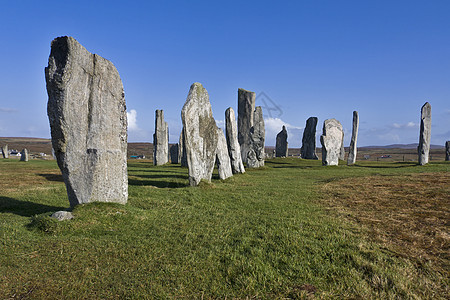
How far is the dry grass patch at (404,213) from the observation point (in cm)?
435

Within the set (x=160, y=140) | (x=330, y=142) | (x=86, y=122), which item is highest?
(x=160, y=140)

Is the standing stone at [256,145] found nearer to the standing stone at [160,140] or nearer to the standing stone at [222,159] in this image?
the standing stone at [222,159]

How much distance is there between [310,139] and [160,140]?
1684 centimetres

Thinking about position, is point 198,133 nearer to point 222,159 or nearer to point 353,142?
point 222,159

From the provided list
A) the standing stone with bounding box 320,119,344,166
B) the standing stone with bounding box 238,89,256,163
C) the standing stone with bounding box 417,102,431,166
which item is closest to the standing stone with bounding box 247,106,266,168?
the standing stone with bounding box 238,89,256,163

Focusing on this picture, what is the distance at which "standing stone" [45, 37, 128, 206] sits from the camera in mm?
6121

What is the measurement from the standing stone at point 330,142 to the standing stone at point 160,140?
12.7 meters

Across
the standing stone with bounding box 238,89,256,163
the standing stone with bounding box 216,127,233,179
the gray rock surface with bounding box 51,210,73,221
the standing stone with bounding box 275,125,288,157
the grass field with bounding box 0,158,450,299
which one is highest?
the standing stone with bounding box 238,89,256,163

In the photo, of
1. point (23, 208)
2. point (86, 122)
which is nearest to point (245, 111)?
point (86, 122)

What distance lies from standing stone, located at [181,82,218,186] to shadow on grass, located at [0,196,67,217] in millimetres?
4224

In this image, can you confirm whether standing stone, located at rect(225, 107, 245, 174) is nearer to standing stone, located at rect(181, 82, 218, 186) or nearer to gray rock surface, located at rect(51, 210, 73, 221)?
standing stone, located at rect(181, 82, 218, 186)

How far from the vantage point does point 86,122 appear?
6.49 m

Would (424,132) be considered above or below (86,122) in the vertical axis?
above

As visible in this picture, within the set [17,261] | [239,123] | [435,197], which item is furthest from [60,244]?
[239,123]
